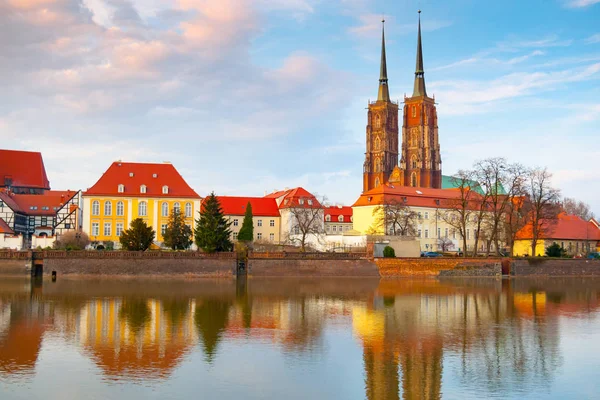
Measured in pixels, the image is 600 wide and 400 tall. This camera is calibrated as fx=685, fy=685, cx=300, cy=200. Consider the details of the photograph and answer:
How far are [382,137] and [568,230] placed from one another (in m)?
59.1

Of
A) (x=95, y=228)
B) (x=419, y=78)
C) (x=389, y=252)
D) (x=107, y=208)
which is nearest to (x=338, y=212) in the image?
(x=389, y=252)

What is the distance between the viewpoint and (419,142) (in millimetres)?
124750

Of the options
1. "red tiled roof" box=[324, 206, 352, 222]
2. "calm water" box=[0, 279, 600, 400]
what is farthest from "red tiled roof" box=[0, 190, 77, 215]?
"calm water" box=[0, 279, 600, 400]

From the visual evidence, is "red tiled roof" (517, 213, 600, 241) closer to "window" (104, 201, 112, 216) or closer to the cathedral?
"window" (104, 201, 112, 216)

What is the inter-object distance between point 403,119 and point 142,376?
115m

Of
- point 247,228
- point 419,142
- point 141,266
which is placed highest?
point 419,142

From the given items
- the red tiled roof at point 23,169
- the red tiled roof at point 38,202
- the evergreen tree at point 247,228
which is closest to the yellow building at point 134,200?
the evergreen tree at point 247,228

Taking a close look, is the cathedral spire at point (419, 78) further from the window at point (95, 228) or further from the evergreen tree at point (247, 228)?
the window at point (95, 228)

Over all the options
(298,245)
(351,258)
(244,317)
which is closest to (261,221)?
(298,245)

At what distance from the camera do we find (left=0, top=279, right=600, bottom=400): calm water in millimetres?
16344

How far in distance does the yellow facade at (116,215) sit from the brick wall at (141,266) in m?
15.2

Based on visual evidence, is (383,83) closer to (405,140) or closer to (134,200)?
(405,140)

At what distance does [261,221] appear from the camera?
79438mm

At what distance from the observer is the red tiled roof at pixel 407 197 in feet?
252
